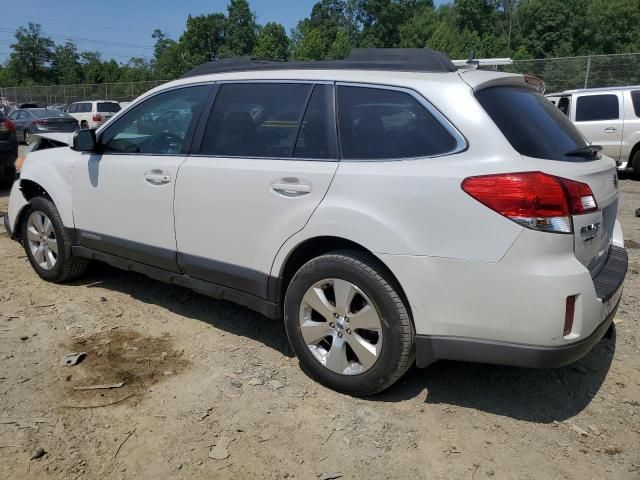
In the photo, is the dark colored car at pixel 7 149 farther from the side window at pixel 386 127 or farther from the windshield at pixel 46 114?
the windshield at pixel 46 114

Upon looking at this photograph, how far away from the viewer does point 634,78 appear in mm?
17688

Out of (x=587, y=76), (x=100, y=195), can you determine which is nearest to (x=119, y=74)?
(x=587, y=76)

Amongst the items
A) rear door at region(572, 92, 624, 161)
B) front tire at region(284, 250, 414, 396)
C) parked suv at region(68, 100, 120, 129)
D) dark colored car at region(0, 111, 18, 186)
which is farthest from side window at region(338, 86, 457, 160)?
parked suv at region(68, 100, 120, 129)

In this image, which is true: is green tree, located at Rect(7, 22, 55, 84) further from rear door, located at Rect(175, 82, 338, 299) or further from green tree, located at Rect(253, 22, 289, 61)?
rear door, located at Rect(175, 82, 338, 299)

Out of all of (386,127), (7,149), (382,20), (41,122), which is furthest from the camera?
(382,20)

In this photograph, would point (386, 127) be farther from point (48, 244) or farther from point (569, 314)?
point (48, 244)

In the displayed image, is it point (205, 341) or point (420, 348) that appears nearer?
point (420, 348)

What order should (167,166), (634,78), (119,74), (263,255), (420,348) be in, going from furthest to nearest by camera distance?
(119,74) → (634,78) → (167,166) → (263,255) → (420,348)

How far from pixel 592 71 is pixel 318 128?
17.7 meters

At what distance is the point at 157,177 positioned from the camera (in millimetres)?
3848

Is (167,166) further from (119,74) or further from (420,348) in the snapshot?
(119,74)

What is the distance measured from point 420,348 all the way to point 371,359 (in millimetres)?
303

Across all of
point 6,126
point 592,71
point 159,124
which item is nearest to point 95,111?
point 6,126

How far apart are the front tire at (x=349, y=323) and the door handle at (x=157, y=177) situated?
4.03 feet
